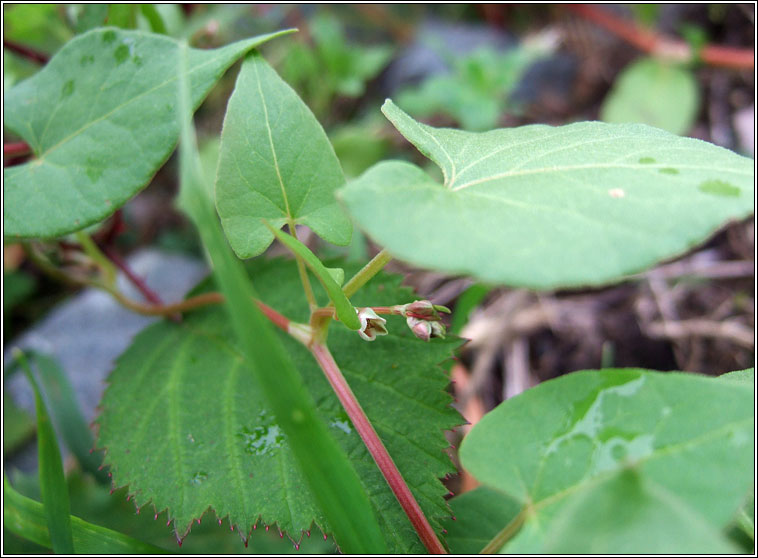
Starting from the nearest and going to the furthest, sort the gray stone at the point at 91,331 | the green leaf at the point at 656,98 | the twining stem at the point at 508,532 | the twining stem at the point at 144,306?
the twining stem at the point at 508,532 → the twining stem at the point at 144,306 → the gray stone at the point at 91,331 → the green leaf at the point at 656,98

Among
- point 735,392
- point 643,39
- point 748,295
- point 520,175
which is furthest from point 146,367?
point 643,39

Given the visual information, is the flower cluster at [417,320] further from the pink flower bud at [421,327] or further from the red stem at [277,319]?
the red stem at [277,319]

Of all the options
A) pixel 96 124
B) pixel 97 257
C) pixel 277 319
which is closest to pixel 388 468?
pixel 277 319

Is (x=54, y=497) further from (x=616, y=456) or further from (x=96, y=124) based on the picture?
(x=616, y=456)

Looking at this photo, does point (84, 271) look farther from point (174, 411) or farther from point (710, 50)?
point (710, 50)

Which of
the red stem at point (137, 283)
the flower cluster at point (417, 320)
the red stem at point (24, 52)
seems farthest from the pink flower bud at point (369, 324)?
the red stem at point (24, 52)

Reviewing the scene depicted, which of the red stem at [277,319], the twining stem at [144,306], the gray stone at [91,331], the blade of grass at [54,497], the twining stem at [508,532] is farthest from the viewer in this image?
the gray stone at [91,331]
